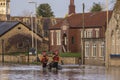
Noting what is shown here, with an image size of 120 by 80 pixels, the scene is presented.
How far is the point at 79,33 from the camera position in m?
103

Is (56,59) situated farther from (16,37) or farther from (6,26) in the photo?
(6,26)

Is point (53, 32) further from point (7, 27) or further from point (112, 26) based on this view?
point (112, 26)

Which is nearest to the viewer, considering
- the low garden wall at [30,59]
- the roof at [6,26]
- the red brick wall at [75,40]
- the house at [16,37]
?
the low garden wall at [30,59]

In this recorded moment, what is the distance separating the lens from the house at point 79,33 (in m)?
84.9

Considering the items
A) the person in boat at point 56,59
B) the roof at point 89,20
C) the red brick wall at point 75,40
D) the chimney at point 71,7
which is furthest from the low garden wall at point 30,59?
the person in boat at point 56,59

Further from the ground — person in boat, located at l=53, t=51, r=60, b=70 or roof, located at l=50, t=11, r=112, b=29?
roof, located at l=50, t=11, r=112, b=29

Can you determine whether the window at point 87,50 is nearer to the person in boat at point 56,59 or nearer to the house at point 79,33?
the house at point 79,33

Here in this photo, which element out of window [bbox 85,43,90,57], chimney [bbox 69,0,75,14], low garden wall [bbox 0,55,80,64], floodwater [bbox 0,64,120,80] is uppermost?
chimney [bbox 69,0,75,14]

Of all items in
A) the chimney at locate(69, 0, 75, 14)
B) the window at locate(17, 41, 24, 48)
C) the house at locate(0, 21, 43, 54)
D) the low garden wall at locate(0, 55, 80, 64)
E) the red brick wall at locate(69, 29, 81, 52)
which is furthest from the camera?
the window at locate(17, 41, 24, 48)

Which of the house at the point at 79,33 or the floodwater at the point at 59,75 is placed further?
the house at the point at 79,33

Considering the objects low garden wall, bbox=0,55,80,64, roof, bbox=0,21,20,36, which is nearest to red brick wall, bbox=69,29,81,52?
low garden wall, bbox=0,55,80,64

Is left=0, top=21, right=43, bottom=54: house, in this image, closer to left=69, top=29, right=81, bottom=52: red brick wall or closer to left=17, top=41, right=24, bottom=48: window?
left=17, top=41, right=24, bottom=48: window

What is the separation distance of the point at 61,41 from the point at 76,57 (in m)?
22.5

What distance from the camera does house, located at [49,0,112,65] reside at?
84.9 meters
